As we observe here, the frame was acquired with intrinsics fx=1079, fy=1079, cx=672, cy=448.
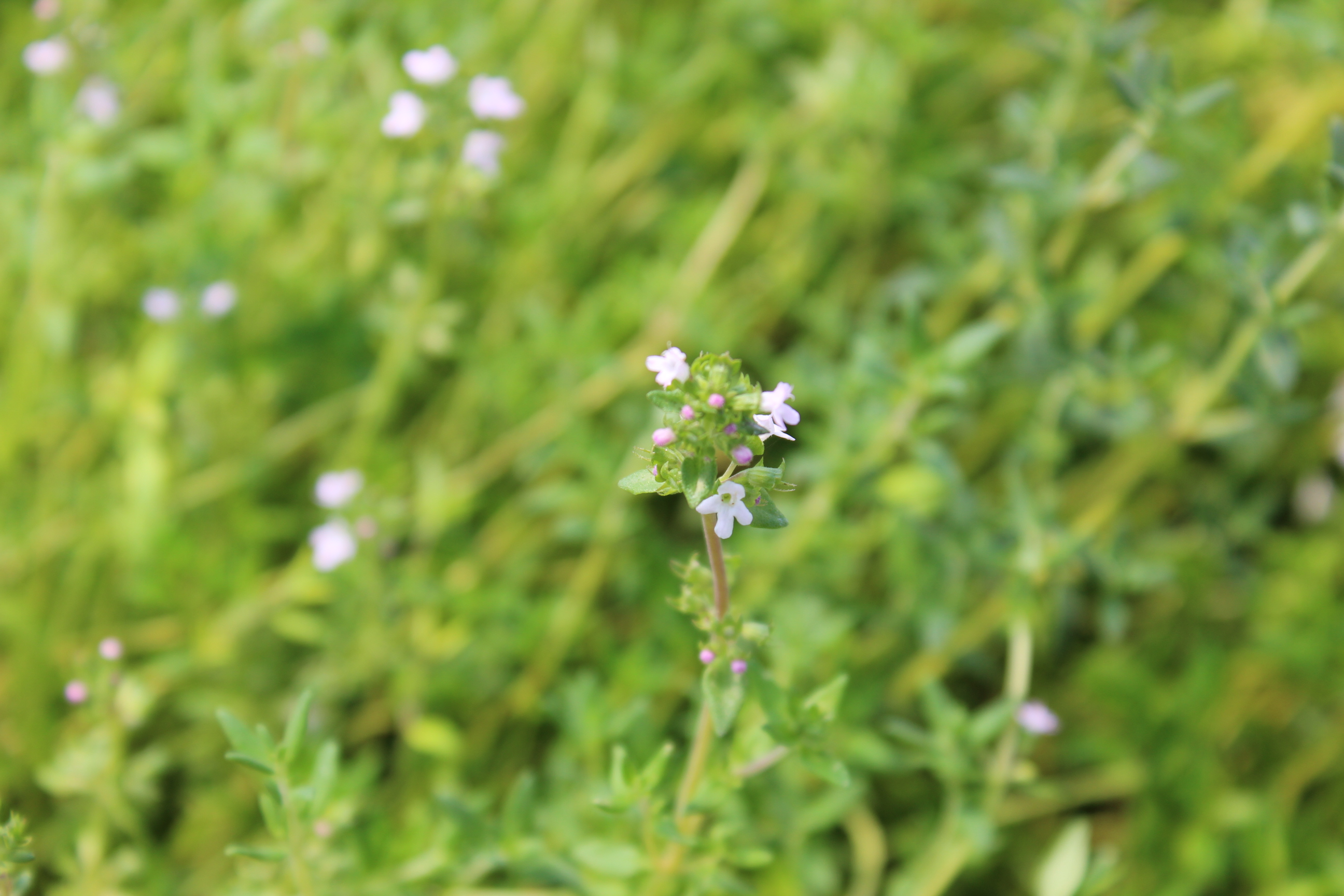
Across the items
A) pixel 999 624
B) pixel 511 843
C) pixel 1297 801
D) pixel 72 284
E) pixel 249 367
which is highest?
pixel 72 284

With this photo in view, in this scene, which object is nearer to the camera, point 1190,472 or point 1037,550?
point 1037,550

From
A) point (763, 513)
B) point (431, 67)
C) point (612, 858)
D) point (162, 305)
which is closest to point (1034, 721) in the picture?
point (612, 858)

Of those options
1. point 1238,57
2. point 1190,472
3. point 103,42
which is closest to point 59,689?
point 103,42

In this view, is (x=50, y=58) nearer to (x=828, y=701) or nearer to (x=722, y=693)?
(x=722, y=693)

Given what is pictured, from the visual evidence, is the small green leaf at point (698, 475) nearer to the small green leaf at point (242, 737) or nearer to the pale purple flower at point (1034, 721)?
the small green leaf at point (242, 737)

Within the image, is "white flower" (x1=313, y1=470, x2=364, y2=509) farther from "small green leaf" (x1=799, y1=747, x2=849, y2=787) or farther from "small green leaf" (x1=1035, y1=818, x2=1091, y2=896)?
"small green leaf" (x1=1035, y1=818, x2=1091, y2=896)

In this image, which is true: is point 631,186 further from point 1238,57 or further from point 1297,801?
point 1297,801
